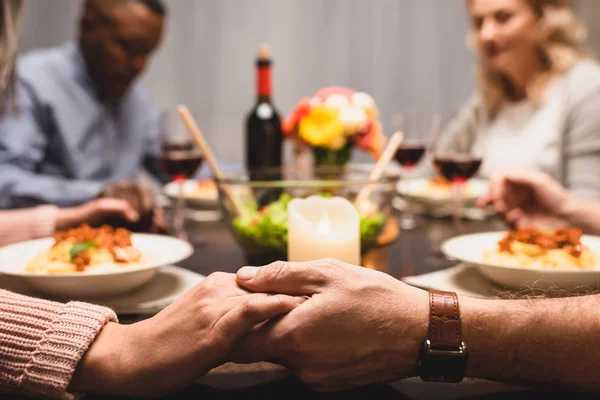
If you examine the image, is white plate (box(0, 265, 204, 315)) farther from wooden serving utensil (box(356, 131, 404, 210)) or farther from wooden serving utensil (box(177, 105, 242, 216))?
wooden serving utensil (box(356, 131, 404, 210))

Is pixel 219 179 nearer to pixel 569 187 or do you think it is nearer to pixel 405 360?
pixel 405 360

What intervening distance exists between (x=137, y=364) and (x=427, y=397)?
36 centimetres

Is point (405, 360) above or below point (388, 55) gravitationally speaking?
below

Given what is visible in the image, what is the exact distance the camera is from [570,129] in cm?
242

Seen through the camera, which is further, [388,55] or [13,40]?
[388,55]

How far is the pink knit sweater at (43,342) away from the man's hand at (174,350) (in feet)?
0.07

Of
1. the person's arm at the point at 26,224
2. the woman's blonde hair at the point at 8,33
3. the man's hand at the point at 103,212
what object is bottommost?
the person's arm at the point at 26,224

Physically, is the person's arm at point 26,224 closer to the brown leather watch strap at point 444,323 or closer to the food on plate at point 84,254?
the food on plate at point 84,254

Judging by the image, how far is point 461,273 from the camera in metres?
1.13

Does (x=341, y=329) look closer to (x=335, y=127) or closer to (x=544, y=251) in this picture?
(x=544, y=251)

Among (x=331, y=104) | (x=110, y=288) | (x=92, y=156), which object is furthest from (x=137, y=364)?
(x=92, y=156)

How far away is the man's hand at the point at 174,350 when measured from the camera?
2.35 ft

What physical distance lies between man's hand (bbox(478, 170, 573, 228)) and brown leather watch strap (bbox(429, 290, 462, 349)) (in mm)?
881

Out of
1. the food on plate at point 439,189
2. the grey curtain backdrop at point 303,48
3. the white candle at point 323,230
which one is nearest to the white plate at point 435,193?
the food on plate at point 439,189
